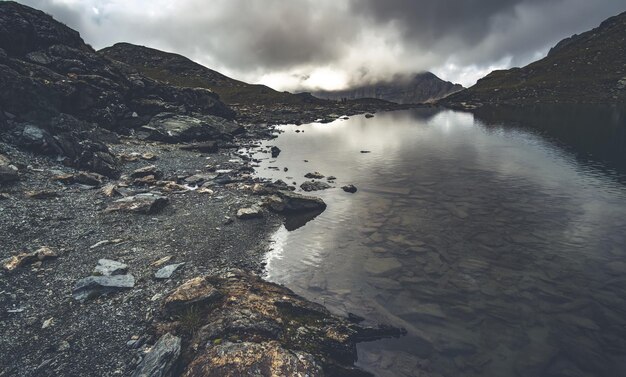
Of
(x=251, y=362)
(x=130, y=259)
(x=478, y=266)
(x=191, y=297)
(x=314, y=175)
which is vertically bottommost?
(x=478, y=266)

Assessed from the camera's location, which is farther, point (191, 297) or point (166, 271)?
point (166, 271)

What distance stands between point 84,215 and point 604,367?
108ft

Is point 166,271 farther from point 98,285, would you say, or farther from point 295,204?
point 295,204

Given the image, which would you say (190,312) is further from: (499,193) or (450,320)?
(499,193)

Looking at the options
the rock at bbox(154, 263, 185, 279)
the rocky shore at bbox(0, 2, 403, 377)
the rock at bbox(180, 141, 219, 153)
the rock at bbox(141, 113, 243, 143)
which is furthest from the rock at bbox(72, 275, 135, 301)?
the rock at bbox(141, 113, 243, 143)

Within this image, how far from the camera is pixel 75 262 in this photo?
18938 millimetres

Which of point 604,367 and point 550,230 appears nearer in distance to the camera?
point 604,367

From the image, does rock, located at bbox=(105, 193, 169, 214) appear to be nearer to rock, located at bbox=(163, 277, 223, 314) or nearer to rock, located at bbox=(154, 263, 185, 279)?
rock, located at bbox=(154, 263, 185, 279)

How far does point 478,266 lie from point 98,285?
891 inches

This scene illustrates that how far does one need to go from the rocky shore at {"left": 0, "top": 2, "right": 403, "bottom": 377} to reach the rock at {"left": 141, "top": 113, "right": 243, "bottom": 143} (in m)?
11.7

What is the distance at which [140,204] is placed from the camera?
27734 millimetres

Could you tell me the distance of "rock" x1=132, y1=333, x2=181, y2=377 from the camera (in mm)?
11766

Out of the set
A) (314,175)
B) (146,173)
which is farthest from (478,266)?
(146,173)

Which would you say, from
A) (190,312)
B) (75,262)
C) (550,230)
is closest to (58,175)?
(75,262)
